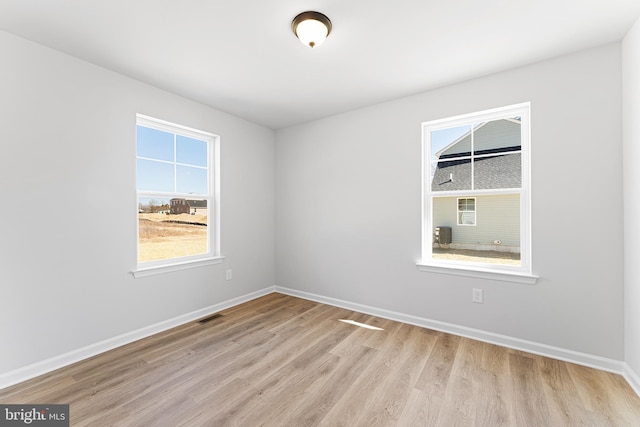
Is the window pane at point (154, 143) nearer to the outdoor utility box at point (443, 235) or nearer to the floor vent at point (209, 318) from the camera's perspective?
the floor vent at point (209, 318)

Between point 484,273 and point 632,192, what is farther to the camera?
point 484,273

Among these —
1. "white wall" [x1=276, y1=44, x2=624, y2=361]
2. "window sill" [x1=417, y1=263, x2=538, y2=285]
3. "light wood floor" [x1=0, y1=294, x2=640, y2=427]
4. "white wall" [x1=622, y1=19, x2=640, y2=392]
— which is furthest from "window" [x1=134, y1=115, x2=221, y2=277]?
"white wall" [x1=622, y1=19, x2=640, y2=392]

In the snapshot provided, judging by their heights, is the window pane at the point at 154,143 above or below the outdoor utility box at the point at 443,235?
above

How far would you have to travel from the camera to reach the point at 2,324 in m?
1.96

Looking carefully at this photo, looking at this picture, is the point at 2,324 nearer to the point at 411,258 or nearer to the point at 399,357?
the point at 399,357

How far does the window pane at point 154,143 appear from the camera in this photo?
2844mm

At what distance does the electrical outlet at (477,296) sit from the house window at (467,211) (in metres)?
0.69

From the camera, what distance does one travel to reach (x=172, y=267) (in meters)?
3.01

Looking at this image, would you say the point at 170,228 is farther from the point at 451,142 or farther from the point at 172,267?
the point at 451,142

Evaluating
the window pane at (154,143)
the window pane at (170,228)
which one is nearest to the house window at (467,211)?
the window pane at (170,228)

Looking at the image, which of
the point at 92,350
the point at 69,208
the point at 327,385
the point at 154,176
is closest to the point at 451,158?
the point at 327,385

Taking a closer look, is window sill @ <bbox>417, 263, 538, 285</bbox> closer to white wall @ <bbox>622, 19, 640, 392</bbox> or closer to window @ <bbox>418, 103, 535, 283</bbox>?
window @ <bbox>418, 103, 535, 283</bbox>

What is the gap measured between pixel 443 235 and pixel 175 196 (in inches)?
122

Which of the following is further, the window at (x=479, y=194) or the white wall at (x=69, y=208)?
the window at (x=479, y=194)
